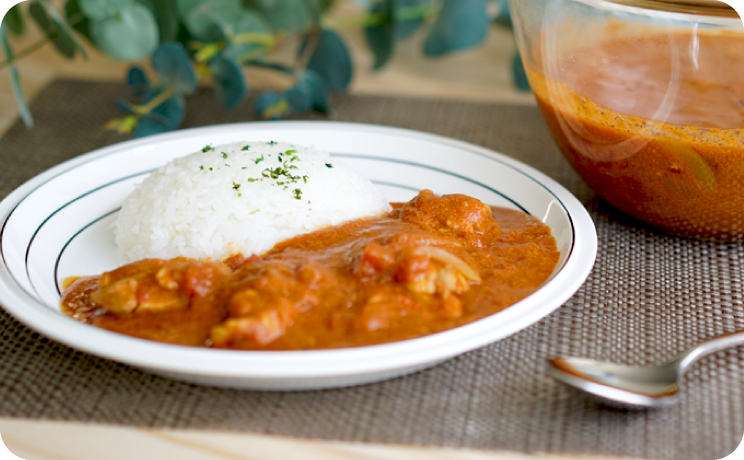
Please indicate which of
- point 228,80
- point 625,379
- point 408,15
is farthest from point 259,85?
point 625,379

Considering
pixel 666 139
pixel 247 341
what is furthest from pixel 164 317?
pixel 666 139

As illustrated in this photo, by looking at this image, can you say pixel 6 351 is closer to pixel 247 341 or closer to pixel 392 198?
pixel 247 341

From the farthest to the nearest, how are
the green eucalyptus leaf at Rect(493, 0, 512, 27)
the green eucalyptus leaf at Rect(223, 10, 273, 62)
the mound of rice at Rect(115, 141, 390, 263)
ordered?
the green eucalyptus leaf at Rect(493, 0, 512, 27) < the green eucalyptus leaf at Rect(223, 10, 273, 62) < the mound of rice at Rect(115, 141, 390, 263)

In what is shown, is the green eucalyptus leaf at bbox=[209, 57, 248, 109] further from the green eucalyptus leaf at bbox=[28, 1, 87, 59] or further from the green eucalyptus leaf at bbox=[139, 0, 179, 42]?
the green eucalyptus leaf at bbox=[28, 1, 87, 59]

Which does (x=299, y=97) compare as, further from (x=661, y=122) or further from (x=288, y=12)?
(x=661, y=122)

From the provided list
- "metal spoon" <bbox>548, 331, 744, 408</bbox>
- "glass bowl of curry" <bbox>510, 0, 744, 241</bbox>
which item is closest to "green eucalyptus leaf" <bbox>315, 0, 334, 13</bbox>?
"glass bowl of curry" <bbox>510, 0, 744, 241</bbox>

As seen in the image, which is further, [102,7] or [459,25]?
[459,25]
